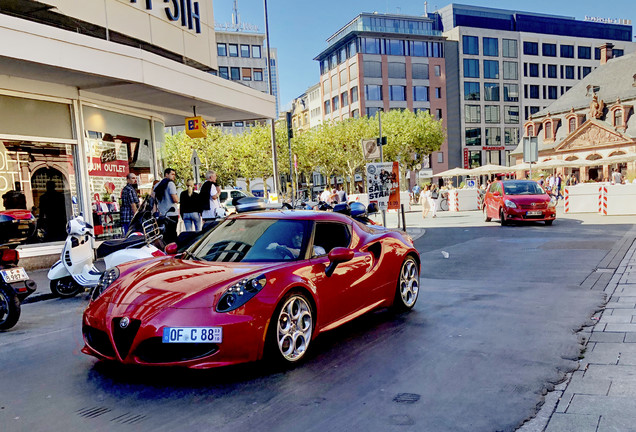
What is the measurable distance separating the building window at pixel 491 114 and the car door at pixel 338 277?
75.5m

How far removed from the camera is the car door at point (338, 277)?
4738 millimetres

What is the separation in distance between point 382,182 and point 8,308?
34.7 ft

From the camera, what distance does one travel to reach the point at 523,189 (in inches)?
711

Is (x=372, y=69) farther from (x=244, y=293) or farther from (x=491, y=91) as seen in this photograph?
(x=244, y=293)

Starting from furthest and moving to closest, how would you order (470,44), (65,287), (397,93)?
(470,44) → (397,93) → (65,287)

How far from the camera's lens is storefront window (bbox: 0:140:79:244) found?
1098 centimetres

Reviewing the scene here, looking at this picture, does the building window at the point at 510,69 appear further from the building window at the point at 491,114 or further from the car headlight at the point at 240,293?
the car headlight at the point at 240,293

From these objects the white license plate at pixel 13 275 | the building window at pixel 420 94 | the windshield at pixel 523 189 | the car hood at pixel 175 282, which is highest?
the building window at pixel 420 94

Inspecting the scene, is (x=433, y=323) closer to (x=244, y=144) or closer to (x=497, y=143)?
(x=244, y=144)

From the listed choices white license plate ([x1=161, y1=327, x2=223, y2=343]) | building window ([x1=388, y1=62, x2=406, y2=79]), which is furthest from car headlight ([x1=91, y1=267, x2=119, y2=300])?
building window ([x1=388, y1=62, x2=406, y2=79])

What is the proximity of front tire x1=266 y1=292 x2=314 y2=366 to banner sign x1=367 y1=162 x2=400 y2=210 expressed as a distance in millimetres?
10420

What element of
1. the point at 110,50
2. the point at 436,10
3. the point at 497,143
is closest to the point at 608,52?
the point at 497,143

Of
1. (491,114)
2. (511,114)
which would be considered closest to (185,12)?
(491,114)

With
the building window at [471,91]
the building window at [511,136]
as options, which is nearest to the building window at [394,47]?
the building window at [471,91]
